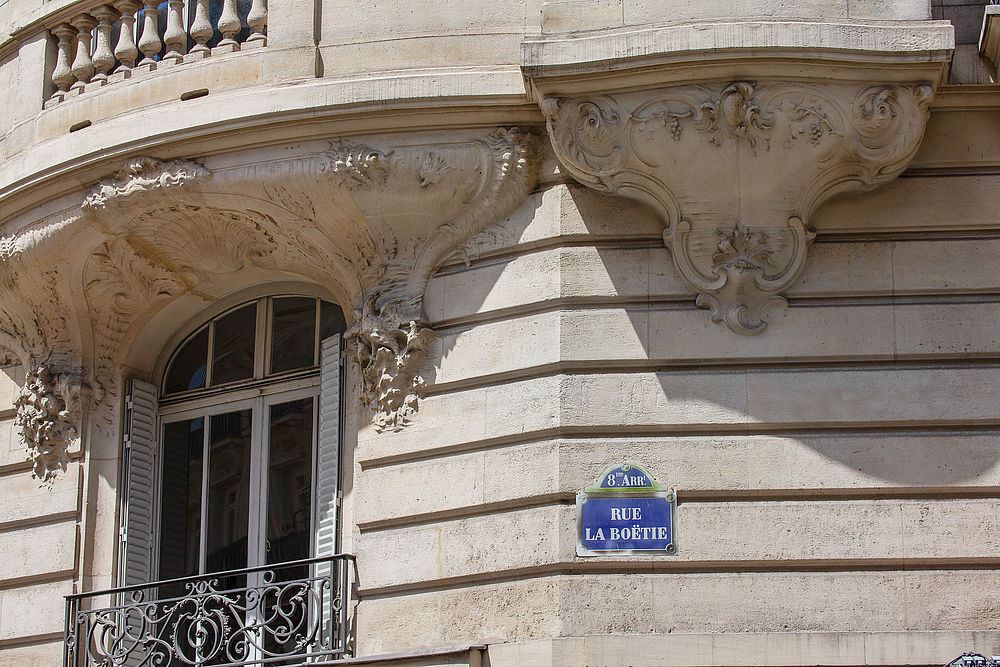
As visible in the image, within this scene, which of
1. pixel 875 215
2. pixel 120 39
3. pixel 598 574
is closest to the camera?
pixel 598 574

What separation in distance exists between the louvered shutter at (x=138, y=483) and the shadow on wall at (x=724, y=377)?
2574 millimetres

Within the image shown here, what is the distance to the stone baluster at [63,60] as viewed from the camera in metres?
12.2

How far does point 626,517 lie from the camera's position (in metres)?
10.1

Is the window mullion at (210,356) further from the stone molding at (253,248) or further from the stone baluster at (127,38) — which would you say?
the stone baluster at (127,38)

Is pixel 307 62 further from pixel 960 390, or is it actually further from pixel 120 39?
pixel 960 390

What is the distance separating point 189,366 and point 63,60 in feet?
7.21

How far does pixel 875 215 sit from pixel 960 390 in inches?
45.1

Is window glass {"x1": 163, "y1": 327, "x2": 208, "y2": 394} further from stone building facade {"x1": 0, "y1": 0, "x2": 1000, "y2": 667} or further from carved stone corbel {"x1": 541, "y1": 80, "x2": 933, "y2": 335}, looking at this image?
carved stone corbel {"x1": 541, "y1": 80, "x2": 933, "y2": 335}

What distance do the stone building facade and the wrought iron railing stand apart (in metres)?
0.04

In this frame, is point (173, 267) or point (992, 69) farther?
point (173, 267)

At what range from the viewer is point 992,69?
10.8m

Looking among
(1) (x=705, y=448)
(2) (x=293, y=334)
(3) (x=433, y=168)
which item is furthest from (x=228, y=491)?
(1) (x=705, y=448)

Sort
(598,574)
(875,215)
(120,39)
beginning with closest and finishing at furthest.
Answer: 1. (598,574)
2. (875,215)
3. (120,39)

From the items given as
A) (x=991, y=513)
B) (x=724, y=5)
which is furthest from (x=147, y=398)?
(x=991, y=513)
